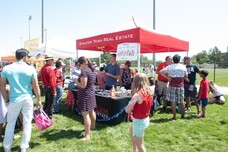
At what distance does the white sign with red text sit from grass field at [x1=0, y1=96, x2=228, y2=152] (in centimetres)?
172

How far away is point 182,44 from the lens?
8766mm

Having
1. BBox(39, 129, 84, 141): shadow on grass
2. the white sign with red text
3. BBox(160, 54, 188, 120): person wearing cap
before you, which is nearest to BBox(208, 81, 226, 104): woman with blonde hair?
BBox(160, 54, 188, 120): person wearing cap

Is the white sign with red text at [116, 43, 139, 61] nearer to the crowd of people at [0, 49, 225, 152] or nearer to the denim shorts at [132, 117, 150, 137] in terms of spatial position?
the crowd of people at [0, 49, 225, 152]

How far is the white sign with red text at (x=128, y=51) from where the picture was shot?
6.52 meters

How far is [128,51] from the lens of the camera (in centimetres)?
669

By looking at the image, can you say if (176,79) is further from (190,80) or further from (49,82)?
(49,82)

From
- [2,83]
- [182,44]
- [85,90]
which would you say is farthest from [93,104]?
[182,44]

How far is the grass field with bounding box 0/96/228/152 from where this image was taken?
4.65 metres

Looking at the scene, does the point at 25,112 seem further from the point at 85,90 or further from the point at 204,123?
the point at 204,123

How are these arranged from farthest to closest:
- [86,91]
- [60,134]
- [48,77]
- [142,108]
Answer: [48,77]
[60,134]
[86,91]
[142,108]

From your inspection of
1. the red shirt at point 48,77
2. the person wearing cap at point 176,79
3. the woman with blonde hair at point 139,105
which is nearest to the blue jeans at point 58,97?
the red shirt at point 48,77

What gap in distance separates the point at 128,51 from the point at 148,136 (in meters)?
2.43

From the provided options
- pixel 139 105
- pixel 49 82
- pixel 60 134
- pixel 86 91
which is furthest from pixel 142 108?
pixel 49 82

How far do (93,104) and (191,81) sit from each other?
340 cm
